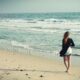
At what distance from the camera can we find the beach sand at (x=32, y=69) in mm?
11484

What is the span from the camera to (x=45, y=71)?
1267 cm

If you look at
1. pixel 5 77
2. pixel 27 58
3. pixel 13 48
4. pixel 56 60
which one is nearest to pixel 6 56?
pixel 27 58

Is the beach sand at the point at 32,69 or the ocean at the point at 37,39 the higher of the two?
the beach sand at the point at 32,69

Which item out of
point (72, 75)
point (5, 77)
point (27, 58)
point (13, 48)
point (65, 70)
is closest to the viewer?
point (5, 77)

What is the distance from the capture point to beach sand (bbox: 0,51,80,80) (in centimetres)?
1148

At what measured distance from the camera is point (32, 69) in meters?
13.0

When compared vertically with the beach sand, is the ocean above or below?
below

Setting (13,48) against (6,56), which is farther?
(13,48)

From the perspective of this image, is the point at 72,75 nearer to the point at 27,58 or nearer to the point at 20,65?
the point at 20,65

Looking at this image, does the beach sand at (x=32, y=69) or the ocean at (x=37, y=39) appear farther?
the ocean at (x=37, y=39)

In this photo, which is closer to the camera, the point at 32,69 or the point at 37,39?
the point at 32,69

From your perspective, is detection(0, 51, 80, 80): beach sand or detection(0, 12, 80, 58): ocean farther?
detection(0, 12, 80, 58): ocean

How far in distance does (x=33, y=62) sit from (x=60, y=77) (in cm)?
363

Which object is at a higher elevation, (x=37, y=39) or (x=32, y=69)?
(x=32, y=69)
